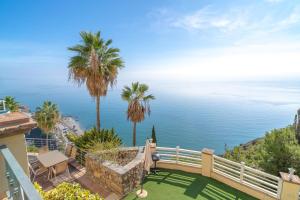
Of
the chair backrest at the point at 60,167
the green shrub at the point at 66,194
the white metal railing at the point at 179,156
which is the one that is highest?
the green shrub at the point at 66,194

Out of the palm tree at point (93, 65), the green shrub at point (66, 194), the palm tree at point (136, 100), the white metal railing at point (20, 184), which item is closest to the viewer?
the white metal railing at point (20, 184)

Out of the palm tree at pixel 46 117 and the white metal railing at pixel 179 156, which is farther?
the palm tree at pixel 46 117

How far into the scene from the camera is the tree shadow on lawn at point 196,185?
249 inches

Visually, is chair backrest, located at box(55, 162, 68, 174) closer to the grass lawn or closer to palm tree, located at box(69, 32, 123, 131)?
the grass lawn

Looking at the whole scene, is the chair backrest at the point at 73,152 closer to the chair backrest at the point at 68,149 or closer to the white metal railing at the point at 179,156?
the chair backrest at the point at 68,149

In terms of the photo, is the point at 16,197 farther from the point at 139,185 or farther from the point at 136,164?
the point at 139,185

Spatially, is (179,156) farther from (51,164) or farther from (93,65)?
(93,65)

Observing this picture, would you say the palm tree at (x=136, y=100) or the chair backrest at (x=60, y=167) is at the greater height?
the palm tree at (x=136, y=100)

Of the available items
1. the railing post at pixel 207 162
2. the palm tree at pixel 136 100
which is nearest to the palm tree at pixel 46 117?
the palm tree at pixel 136 100

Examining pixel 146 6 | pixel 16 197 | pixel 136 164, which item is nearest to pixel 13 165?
pixel 16 197

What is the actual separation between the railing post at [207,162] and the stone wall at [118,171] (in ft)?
9.07

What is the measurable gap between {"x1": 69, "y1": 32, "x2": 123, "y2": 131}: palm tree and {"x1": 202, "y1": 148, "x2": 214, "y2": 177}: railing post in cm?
684

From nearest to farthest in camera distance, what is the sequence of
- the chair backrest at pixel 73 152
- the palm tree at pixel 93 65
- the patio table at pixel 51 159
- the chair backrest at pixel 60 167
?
the patio table at pixel 51 159 < the chair backrest at pixel 60 167 < the chair backrest at pixel 73 152 < the palm tree at pixel 93 65

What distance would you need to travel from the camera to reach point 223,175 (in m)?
7.12
